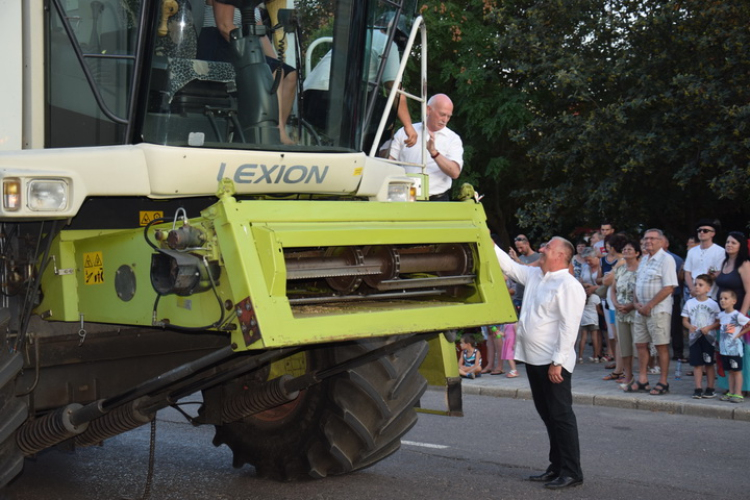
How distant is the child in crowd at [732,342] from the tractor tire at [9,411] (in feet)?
22.8

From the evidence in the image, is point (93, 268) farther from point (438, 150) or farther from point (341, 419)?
point (438, 150)

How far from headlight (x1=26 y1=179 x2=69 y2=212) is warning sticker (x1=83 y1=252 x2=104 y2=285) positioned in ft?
1.45

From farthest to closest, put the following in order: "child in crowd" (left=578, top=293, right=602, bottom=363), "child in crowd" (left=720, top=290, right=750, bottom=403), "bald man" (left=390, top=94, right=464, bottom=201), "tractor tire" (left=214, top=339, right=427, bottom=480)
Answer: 1. "child in crowd" (left=578, top=293, right=602, bottom=363)
2. "child in crowd" (left=720, top=290, right=750, bottom=403)
3. "bald man" (left=390, top=94, right=464, bottom=201)
4. "tractor tire" (left=214, top=339, right=427, bottom=480)

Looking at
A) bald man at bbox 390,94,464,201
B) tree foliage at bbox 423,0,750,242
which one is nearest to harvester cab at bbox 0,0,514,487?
bald man at bbox 390,94,464,201

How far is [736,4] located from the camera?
49.4 feet

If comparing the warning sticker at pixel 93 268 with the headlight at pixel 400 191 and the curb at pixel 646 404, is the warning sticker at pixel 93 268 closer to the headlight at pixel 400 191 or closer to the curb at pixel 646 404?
the headlight at pixel 400 191

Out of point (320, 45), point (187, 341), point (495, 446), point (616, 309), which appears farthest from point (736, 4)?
point (187, 341)

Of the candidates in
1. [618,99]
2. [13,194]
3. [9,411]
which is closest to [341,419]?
[9,411]

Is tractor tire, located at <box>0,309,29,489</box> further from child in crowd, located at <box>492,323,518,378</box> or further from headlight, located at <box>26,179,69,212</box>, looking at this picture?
child in crowd, located at <box>492,323,518,378</box>

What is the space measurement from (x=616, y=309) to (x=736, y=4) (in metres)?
6.17

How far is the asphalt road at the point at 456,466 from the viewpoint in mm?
6531

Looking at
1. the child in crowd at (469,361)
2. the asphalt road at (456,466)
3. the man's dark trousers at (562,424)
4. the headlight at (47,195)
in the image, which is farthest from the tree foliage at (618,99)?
the headlight at (47,195)

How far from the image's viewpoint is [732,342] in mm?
9953

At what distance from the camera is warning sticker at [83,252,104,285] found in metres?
5.54
